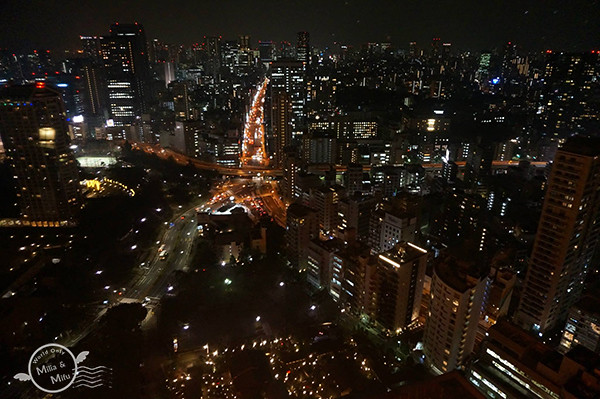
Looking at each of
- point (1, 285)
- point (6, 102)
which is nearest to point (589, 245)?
point (1, 285)

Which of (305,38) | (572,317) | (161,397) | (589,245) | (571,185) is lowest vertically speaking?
(161,397)

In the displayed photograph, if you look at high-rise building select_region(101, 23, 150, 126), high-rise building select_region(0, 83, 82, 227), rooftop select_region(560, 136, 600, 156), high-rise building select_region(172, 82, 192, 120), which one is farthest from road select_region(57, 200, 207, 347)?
high-rise building select_region(101, 23, 150, 126)

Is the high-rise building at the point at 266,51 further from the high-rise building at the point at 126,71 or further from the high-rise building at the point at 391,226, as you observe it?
the high-rise building at the point at 391,226

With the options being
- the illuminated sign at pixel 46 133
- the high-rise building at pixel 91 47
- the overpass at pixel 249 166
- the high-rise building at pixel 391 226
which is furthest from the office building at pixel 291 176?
the high-rise building at pixel 91 47

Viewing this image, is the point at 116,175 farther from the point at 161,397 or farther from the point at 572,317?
the point at 572,317

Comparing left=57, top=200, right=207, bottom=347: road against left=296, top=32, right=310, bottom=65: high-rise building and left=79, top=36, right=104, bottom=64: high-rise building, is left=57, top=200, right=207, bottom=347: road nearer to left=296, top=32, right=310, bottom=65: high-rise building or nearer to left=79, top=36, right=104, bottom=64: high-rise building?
left=296, top=32, right=310, bottom=65: high-rise building
